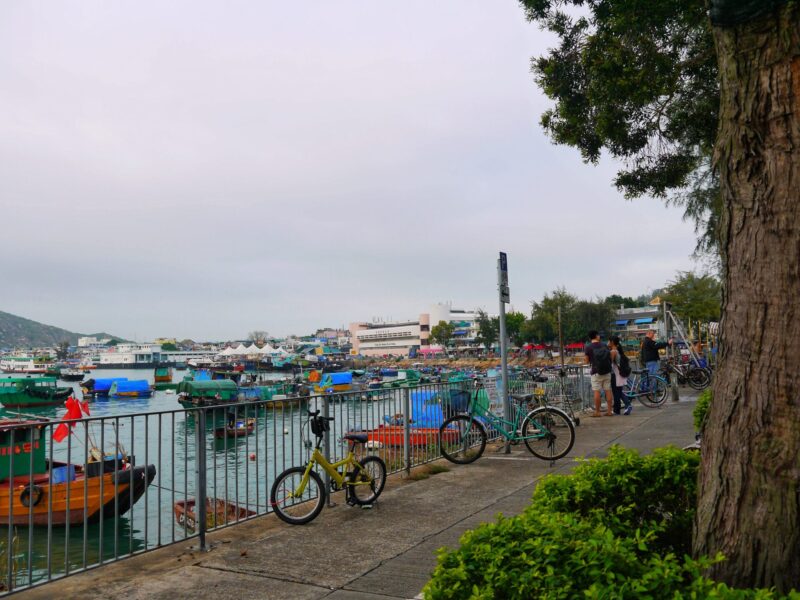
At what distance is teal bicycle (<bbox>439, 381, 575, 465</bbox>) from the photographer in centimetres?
912

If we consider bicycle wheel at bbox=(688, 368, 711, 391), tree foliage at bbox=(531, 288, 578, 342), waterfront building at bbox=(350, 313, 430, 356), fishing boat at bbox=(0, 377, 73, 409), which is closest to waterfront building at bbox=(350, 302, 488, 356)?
waterfront building at bbox=(350, 313, 430, 356)

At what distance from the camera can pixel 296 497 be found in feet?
21.2

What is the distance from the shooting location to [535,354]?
112312mm

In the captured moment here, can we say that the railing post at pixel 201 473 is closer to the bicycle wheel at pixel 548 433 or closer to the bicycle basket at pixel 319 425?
the bicycle basket at pixel 319 425

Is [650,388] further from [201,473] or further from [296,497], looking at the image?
[201,473]

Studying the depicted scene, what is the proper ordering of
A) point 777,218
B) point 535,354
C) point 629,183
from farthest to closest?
point 535,354 → point 629,183 → point 777,218

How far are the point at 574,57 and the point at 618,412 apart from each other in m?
7.89

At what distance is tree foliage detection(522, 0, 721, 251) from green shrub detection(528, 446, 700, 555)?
340 inches

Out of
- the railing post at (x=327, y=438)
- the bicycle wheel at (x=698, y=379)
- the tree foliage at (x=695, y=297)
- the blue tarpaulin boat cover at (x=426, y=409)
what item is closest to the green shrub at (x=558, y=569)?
the railing post at (x=327, y=438)

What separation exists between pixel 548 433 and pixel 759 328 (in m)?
6.64

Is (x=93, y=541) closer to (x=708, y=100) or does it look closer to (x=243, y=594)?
(x=243, y=594)

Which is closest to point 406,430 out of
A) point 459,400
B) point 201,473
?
point 459,400

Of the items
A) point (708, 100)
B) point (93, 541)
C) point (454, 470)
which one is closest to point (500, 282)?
point (454, 470)

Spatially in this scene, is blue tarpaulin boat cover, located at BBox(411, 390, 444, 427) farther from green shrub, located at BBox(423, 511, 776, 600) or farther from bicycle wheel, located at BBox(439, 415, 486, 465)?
green shrub, located at BBox(423, 511, 776, 600)
